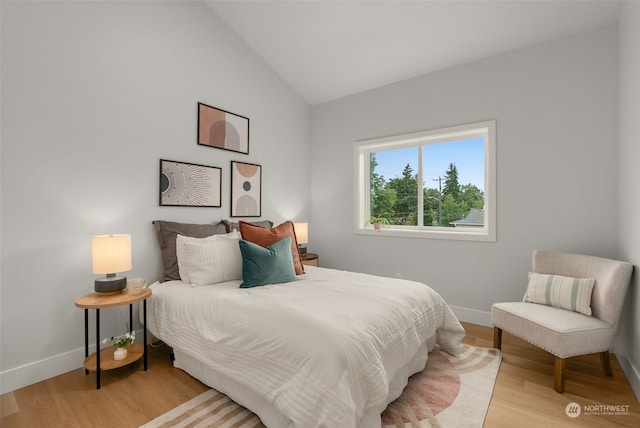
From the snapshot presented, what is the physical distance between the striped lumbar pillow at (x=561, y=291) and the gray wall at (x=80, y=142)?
3.01m

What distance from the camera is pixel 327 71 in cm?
370

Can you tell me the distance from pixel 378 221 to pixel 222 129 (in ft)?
7.22

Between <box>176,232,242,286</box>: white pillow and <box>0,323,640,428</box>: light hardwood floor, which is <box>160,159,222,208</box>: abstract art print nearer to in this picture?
<box>176,232,242,286</box>: white pillow

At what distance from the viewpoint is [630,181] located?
7.03 ft

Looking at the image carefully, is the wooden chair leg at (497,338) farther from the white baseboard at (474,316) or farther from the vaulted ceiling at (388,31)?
the vaulted ceiling at (388,31)

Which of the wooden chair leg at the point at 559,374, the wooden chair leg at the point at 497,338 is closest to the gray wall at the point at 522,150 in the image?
the wooden chair leg at the point at 497,338

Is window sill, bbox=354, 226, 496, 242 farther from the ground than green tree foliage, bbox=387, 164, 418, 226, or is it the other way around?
green tree foliage, bbox=387, 164, 418, 226

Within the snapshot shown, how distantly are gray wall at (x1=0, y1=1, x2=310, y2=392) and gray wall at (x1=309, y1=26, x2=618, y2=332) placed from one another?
2.21 meters

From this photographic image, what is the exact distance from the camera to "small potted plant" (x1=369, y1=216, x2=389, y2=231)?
3.87 meters

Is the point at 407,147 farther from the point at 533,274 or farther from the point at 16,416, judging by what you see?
the point at 16,416

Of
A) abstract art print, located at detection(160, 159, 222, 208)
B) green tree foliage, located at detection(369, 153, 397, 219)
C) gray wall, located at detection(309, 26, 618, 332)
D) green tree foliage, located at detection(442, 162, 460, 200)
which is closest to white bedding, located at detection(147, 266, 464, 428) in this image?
abstract art print, located at detection(160, 159, 222, 208)

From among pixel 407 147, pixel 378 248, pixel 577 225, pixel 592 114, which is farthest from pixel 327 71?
pixel 577 225

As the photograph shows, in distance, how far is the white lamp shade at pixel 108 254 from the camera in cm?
210

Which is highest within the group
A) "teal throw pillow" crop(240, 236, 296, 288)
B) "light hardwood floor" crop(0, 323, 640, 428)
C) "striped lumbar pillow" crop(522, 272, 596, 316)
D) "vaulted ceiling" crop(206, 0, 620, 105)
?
"vaulted ceiling" crop(206, 0, 620, 105)
